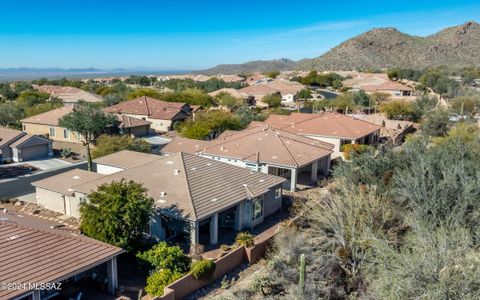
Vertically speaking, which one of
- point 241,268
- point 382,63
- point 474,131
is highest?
point 382,63

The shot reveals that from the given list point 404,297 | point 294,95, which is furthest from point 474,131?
point 294,95

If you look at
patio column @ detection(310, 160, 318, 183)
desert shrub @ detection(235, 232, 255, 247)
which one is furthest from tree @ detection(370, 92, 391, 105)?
desert shrub @ detection(235, 232, 255, 247)

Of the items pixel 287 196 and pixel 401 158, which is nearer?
pixel 401 158

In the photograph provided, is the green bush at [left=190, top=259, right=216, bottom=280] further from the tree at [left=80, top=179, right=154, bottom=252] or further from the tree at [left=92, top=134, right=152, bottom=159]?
the tree at [left=92, top=134, right=152, bottom=159]

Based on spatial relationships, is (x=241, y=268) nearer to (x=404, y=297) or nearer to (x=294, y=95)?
(x=404, y=297)

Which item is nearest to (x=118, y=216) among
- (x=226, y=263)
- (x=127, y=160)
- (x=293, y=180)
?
(x=226, y=263)

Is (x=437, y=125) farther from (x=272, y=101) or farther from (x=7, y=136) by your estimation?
(x=7, y=136)
